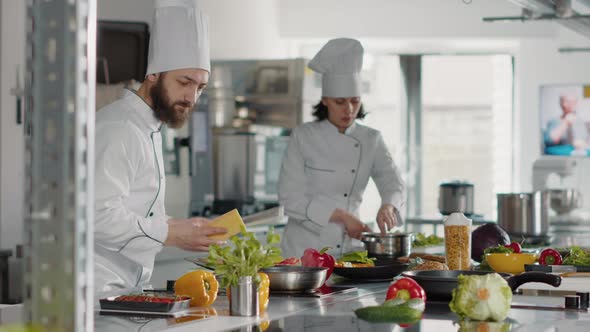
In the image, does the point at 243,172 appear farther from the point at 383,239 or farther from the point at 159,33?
the point at 159,33

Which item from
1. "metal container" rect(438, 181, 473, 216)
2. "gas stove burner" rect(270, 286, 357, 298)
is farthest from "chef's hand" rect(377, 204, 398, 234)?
"metal container" rect(438, 181, 473, 216)

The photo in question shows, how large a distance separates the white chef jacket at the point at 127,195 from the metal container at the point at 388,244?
0.92m

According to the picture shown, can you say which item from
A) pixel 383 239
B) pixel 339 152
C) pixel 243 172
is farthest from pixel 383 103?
pixel 383 239

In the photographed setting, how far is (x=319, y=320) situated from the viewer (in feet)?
7.02

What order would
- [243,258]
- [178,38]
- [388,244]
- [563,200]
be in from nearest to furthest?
[243,258]
[178,38]
[388,244]
[563,200]

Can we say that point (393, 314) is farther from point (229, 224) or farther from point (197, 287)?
point (229, 224)

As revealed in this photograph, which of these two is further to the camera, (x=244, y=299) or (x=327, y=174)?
(x=327, y=174)

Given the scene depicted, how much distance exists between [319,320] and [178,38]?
3.96 ft

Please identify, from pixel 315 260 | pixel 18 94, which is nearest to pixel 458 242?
pixel 315 260

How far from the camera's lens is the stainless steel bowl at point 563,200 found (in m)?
6.65

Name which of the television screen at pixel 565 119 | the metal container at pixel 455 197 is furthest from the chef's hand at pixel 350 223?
the television screen at pixel 565 119

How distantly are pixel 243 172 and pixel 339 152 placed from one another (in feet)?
7.45

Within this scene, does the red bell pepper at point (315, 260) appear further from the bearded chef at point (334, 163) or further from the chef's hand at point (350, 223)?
the bearded chef at point (334, 163)

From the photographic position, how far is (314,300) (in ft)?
8.19
